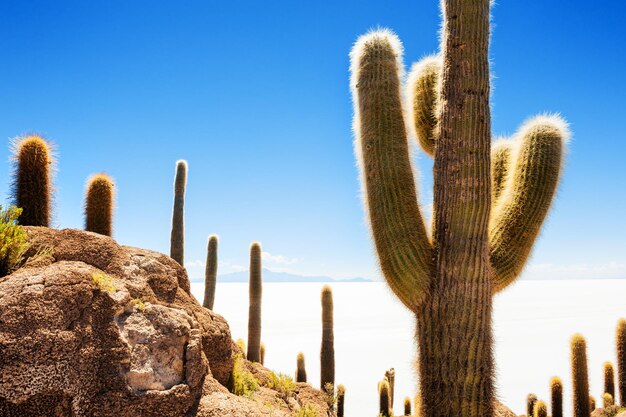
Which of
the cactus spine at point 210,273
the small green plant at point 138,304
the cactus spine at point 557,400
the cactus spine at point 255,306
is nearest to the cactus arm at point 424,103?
the small green plant at point 138,304

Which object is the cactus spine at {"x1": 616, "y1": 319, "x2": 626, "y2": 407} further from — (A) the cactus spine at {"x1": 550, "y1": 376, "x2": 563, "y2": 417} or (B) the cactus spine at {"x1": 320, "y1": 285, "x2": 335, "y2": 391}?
(B) the cactus spine at {"x1": 320, "y1": 285, "x2": 335, "y2": 391}

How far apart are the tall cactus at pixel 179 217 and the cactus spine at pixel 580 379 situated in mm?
8624

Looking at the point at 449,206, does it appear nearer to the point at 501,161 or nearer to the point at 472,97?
the point at 472,97

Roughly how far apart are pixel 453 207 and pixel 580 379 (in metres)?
7.89

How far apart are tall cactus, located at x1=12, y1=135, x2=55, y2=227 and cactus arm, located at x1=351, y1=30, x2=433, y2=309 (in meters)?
3.63

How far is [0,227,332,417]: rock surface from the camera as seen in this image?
10.6 ft

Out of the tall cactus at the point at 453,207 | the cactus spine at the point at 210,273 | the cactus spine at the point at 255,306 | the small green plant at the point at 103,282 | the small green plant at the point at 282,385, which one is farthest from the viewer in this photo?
the cactus spine at the point at 210,273

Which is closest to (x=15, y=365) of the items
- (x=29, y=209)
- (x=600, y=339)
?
(x=29, y=209)

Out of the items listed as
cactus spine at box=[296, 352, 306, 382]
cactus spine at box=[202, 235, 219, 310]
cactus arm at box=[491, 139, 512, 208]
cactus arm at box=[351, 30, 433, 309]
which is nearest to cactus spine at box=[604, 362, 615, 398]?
cactus spine at box=[296, 352, 306, 382]

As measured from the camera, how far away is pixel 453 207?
504cm

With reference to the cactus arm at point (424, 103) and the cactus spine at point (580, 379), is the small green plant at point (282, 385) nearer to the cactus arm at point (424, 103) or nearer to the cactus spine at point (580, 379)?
the cactus arm at point (424, 103)

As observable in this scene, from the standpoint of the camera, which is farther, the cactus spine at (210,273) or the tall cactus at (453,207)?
the cactus spine at (210,273)

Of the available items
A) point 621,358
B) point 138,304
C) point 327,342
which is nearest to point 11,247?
point 138,304

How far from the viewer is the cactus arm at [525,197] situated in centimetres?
546
